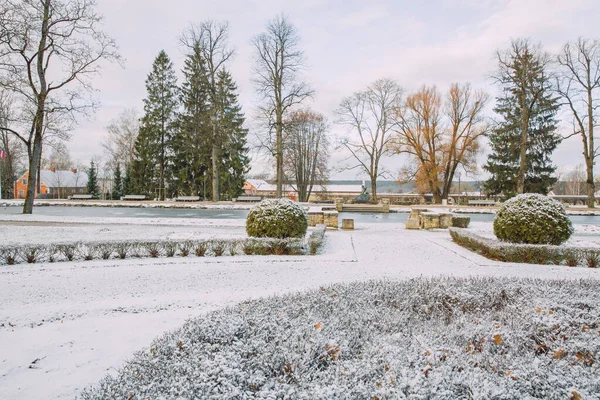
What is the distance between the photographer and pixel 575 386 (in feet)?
6.91

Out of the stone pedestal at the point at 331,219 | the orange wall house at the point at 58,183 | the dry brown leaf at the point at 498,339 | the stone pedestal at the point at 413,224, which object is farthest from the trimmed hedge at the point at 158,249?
the orange wall house at the point at 58,183

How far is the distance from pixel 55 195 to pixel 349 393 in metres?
70.5

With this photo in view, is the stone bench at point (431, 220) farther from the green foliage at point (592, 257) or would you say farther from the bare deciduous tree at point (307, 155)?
the bare deciduous tree at point (307, 155)

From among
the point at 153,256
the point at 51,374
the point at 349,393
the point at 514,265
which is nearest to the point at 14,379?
the point at 51,374

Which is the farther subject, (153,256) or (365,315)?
(153,256)

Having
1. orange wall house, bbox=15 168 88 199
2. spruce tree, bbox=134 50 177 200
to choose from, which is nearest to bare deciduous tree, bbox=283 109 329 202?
spruce tree, bbox=134 50 177 200

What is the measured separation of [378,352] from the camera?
2.54m

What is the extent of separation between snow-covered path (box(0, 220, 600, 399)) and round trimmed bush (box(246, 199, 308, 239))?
1.05 meters

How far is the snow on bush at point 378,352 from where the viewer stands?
6.79 feet

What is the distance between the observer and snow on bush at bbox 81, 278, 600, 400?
81.5 inches

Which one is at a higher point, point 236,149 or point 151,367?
point 236,149

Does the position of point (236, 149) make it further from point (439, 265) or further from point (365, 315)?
point (365, 315)

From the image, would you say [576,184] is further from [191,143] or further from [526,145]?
[191,143]

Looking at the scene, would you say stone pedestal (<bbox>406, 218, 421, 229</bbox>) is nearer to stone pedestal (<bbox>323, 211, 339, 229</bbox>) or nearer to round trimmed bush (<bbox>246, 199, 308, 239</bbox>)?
stone pedestal (<bbox>323, 211, 339, 229</bbox>)
